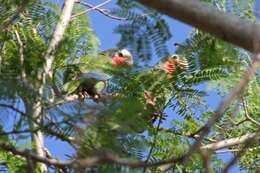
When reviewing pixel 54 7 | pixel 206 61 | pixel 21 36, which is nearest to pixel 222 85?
pixel 206 61

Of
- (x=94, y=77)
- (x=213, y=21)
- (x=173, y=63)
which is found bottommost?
(x=94, y=77)

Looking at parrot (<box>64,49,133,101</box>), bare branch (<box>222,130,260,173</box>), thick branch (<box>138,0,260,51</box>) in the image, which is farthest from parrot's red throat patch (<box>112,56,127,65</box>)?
bare branch (<box>222,130,260,173</box>)

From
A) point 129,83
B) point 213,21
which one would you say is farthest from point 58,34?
point 213,21

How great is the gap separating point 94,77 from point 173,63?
0.46 metres

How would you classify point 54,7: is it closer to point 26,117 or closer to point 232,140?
point 232,140

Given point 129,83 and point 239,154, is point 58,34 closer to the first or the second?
point 129,83

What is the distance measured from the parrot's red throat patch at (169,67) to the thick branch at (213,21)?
0.59 m

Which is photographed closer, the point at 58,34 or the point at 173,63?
the point at 173,63

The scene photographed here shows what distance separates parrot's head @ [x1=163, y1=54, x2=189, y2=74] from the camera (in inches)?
72.9

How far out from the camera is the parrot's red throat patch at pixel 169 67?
6.17 feet

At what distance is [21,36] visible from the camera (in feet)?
8.13

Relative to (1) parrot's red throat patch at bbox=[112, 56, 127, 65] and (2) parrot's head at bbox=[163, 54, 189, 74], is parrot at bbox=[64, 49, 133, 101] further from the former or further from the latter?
(2) parrot's head at bbox=[163, 54, 189, 74]

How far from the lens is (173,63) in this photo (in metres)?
1.91

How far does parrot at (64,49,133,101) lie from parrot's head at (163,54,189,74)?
108 mm
